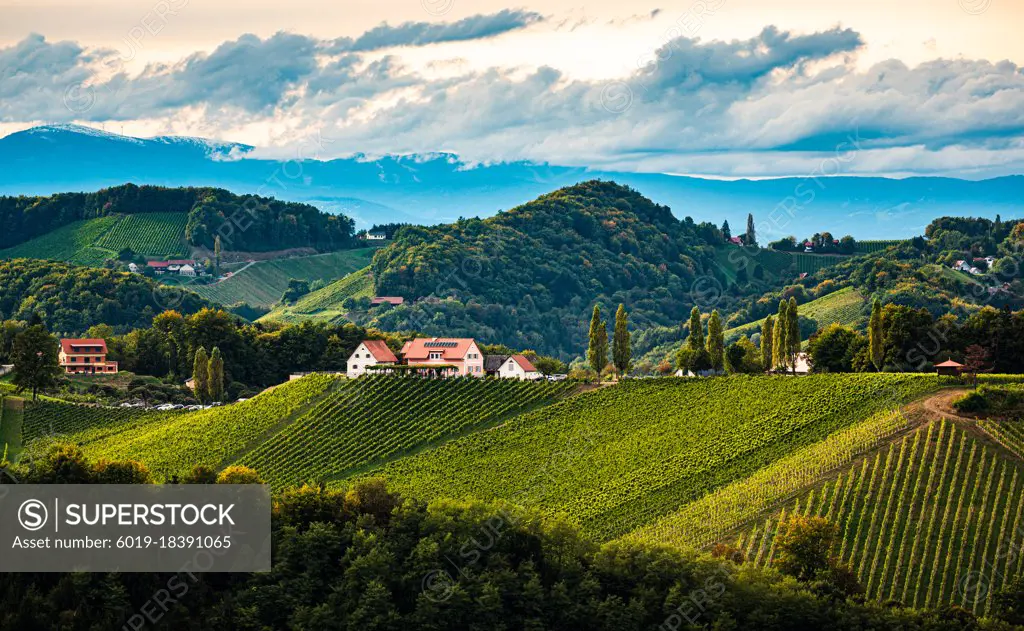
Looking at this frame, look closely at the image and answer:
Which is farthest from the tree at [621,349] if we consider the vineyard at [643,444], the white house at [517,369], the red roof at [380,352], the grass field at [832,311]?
the grass field at [832,311]

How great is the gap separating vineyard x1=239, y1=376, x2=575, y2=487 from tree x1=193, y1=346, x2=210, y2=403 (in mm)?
15634

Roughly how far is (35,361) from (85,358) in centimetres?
2092

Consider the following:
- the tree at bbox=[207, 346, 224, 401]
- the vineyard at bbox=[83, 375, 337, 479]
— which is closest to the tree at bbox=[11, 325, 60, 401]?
the vineyard at bbox=[83, 375, 337, 479]

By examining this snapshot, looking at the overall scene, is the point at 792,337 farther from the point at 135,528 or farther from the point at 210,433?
the point at 135,528

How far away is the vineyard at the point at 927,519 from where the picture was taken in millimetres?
60688

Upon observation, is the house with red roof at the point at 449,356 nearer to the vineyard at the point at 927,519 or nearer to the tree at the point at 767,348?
the tree at the point at 767,348

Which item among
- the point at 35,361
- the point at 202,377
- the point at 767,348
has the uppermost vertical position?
the point at 35,361

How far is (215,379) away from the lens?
352 ft

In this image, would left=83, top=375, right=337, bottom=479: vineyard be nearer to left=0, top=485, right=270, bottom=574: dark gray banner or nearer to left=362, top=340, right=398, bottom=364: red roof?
left=362, top=340, right=398, bottom=364: red roof

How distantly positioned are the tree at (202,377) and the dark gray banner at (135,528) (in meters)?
37.1

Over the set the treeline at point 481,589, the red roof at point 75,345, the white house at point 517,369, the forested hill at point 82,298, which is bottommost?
the treeline at point 481,589

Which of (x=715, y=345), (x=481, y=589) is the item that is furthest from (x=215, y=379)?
(x=481, y=589)

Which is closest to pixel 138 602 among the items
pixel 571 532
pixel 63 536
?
pixel 63 536

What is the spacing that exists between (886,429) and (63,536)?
40633mm
